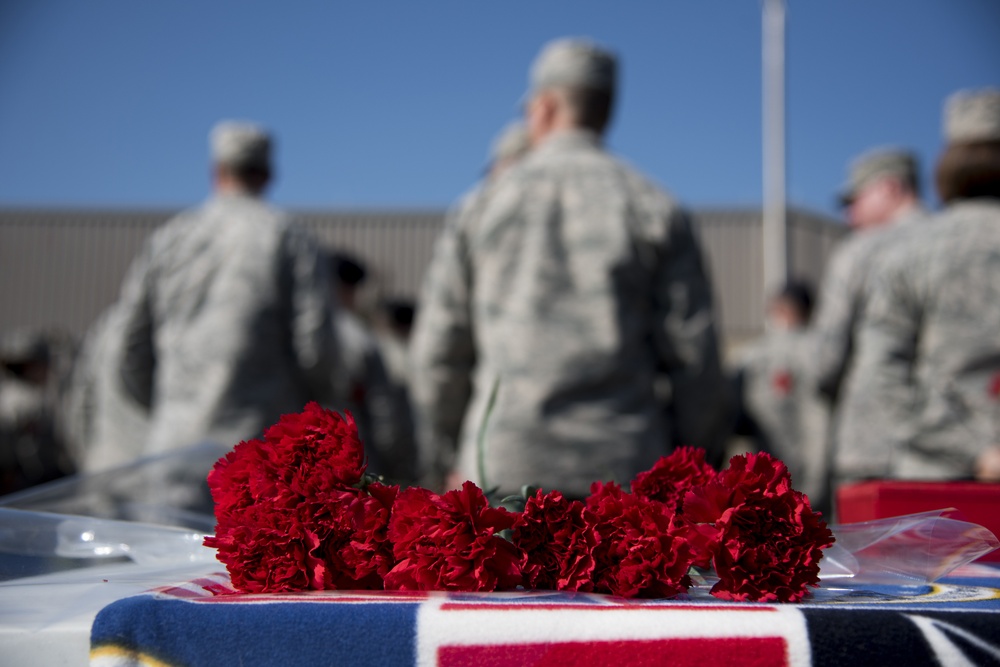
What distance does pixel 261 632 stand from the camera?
2.88ft

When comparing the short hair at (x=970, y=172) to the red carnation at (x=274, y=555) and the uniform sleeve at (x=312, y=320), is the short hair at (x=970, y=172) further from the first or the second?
the red carnation at (x=274, y=555)

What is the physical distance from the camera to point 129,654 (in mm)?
886

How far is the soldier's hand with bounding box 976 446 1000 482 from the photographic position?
105 inches

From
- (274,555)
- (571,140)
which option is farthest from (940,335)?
(274,555)

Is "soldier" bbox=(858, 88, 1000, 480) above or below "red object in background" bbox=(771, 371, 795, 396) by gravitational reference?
above

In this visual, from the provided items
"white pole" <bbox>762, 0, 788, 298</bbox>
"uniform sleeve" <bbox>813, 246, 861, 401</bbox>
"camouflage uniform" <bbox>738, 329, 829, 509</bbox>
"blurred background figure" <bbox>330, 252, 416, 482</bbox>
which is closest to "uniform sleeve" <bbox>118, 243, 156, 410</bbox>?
"blurred background figure" <bbox>330, 252, 416, 482</bbox>

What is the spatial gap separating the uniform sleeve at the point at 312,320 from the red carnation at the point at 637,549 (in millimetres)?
3167

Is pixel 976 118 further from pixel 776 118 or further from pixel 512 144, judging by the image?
pixel 776 118

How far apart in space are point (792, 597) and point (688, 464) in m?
0.24

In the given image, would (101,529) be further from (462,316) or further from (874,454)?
(874,454)

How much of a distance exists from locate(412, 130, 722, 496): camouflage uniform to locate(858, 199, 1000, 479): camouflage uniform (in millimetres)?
595

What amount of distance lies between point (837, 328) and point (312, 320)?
2032 millimetres

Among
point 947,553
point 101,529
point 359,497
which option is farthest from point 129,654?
point 947,553

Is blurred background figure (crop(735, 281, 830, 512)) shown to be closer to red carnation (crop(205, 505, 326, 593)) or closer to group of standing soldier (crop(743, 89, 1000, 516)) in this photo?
group of standing soldier (crop(743, 89, 1000, 516))
